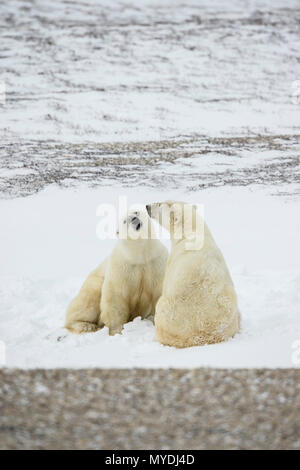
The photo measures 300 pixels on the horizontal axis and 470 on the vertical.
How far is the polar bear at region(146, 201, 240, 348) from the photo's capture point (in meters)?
2.13

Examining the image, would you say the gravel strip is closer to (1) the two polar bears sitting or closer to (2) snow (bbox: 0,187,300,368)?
(1) the two polar bears sitting

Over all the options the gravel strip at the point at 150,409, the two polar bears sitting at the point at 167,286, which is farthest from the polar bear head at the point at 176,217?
the gravel strip at the point at 150,409

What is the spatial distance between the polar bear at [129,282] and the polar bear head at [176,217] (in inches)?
3.7

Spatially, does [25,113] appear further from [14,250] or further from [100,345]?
[100,345]

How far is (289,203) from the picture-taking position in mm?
Answer: 2967

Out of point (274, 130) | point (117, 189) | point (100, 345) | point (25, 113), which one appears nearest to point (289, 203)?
point (274, 130)

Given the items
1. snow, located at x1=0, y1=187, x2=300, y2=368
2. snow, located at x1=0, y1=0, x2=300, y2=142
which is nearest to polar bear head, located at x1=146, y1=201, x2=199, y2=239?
snow, located at x1=0, y1=187, x2=300, y2=368

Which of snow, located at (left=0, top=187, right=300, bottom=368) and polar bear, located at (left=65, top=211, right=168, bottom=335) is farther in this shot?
snow, located at (left=0, top=187, right=300, bottom=368)

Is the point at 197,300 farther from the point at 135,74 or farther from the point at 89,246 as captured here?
the point at 135,74

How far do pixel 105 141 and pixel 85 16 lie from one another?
0.75m

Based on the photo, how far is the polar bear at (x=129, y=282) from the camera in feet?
7.93

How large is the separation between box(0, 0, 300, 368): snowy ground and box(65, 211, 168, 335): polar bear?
15.8 inches

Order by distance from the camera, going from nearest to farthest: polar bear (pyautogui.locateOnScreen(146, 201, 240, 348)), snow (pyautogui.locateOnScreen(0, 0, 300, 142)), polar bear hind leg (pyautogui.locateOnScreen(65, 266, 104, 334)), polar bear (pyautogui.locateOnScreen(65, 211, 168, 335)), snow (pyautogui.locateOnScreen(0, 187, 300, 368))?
polar bear (pyautogui.locateOnScreen(146, 201, 240, 348))
polar bear (pyautogui.locateOnScreen(65, 211, 168, 335))
polar bear hind leg (pyautogui.locateOnScreen(65, 266, 104, 334))
snow (pyautogui.locateOnScreen(0, 187, 300, 368))
snow (pyautogui.locateOnScreen(0, 0, 300, 142))

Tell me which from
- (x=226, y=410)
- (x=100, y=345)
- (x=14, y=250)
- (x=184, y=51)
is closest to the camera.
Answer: (x=226, y=410)
